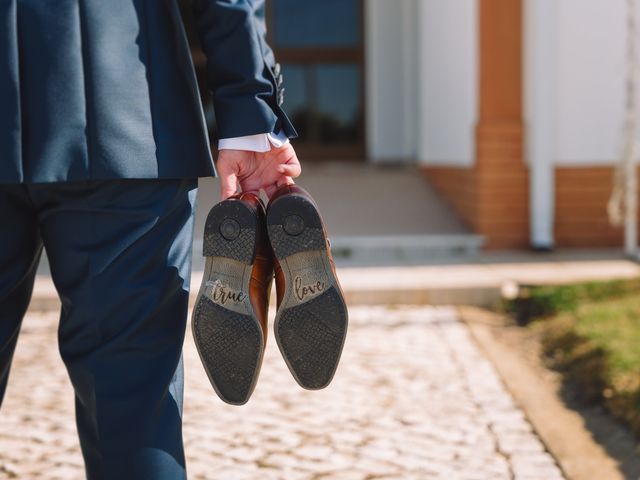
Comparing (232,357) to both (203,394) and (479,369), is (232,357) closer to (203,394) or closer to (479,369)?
(203,394)

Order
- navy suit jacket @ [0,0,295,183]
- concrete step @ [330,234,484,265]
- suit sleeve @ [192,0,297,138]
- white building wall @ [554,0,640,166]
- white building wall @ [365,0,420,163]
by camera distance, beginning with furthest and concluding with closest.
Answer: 1. white building wall @ [365,0,420,163]
2. concrete step @ [330,234,484,265]
3. white building wall @ [554,0,640,166]
4. suit sleeve @ [192,0,297,138]
5. navy suit jacket @ [0,0,295,183]

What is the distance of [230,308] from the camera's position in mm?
1735

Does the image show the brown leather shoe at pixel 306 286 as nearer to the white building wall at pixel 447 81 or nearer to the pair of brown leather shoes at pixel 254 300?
the pair of brown leather shoes at pixel 254 300

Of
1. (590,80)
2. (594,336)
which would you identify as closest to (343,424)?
(594,336)

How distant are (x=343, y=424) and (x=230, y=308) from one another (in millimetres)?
1821

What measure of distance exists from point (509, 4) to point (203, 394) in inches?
181

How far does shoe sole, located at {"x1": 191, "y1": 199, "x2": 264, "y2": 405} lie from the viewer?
1.73 m

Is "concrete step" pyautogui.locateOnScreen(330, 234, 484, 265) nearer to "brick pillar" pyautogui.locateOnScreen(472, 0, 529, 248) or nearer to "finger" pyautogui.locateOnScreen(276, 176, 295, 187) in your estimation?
"brick pillar" pyautogui.locateOnScreen(472, 0, 529, 248)

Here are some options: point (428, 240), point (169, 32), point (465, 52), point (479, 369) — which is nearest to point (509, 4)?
point (465, 52)

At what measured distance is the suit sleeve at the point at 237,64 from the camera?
175 centimetres

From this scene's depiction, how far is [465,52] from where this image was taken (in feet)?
26.7

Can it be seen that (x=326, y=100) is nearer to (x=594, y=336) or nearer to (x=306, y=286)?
(x=594, y=336)

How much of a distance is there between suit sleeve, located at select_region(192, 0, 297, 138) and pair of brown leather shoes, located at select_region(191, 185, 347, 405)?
144 millimetres

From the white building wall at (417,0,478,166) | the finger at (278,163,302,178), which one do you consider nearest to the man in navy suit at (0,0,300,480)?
the finger at (278,163,302,178)
